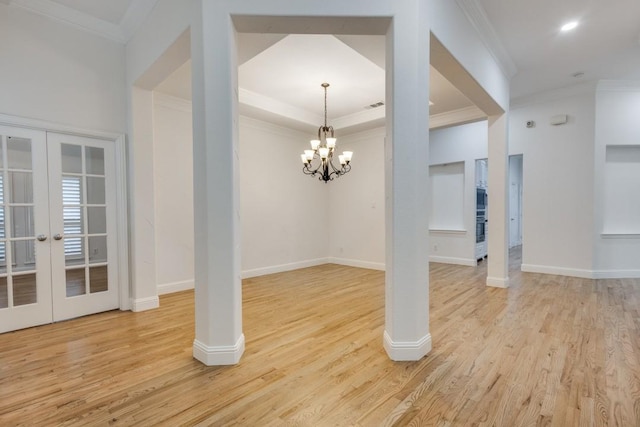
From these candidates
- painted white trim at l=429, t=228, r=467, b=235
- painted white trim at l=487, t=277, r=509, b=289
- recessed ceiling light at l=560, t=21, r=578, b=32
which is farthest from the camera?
painted white trim at l=429, t=228, r=467, b=235

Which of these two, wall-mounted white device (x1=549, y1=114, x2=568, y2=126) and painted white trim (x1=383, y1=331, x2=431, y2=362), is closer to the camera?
painted white trim (x1=383, y1=331, x2=431, y2=362)

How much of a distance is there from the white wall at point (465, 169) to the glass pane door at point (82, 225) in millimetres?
6148

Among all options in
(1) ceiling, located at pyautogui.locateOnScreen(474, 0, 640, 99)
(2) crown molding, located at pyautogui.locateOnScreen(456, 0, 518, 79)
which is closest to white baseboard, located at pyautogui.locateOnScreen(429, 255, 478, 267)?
(1) ceiling, located at pyautogui.locateOnScreen(474, 0, 640, 99)

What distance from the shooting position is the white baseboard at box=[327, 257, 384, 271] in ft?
19.9

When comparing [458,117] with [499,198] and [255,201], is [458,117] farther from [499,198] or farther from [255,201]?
[255,201]

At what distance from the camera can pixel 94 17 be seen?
329 centimetres

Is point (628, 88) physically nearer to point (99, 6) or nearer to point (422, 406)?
point (422, 406)

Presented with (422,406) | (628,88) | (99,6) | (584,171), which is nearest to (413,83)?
(422,406)

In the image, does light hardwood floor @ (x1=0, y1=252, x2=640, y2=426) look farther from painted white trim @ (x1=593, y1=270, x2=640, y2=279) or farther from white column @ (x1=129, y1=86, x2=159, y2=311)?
painted white trim @ (x1=593, y1=270, x2=640, y2=279)

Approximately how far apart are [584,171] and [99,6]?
23.5 ft

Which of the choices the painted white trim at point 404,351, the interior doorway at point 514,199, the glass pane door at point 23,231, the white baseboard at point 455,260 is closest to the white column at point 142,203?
the glass pane door at point 23,231

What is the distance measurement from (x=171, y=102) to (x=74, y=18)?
1.33 m

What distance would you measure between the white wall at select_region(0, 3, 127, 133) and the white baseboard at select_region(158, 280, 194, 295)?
2172 mm

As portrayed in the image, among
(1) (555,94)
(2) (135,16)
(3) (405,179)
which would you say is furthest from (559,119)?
(2) (135,16)
